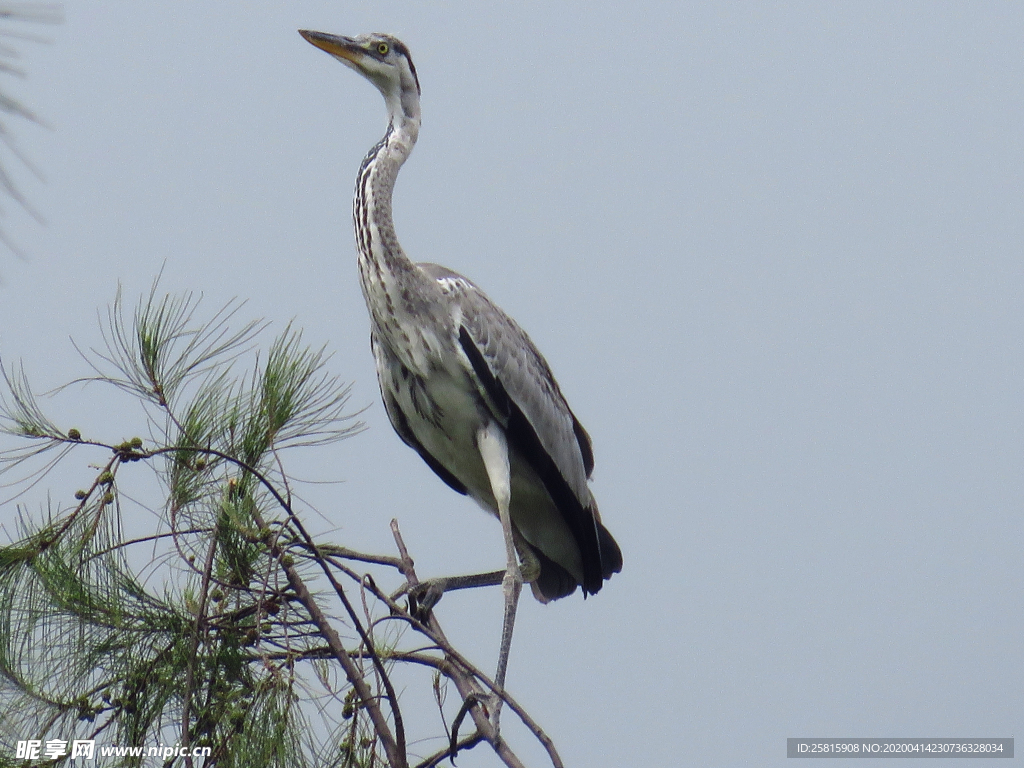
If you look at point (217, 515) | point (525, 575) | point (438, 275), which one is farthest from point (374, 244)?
point (217, 515)

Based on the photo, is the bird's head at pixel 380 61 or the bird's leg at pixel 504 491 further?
the bird's head at pixel 380 61

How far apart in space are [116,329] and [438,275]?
1416mm

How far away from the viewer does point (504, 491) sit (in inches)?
124

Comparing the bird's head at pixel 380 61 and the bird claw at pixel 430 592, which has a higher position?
the bird's head at pixel 380 61

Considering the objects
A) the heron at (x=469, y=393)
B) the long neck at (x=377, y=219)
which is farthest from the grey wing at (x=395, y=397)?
the long neck at (x=377, y=219)

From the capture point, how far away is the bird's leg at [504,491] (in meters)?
3.15

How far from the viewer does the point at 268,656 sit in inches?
74.8

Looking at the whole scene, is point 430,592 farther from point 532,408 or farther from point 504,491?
point 532,408

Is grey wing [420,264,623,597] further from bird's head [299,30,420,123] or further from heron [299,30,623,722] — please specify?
bird's head [299,30,420,123]

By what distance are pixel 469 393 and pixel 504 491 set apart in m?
0.27

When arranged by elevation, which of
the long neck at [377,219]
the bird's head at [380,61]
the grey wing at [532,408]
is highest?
the bird's head at [380,61]

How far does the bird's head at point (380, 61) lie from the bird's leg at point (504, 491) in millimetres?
981

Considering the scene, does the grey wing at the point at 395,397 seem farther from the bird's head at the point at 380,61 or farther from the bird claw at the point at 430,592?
the bird's head at the point at 380,61

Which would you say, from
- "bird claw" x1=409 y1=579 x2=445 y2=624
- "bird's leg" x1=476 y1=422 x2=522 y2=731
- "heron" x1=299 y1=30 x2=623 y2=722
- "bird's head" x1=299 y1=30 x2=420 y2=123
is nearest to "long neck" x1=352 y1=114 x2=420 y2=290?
"heron" x1=299 y1=30 x2=623 y2=722
